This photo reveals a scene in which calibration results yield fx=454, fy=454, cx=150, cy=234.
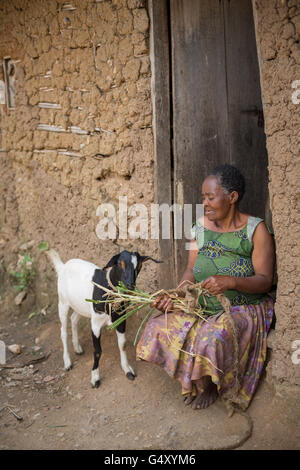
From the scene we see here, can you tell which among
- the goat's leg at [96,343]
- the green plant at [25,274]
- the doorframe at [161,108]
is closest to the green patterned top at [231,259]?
the doorframe at [161,108]

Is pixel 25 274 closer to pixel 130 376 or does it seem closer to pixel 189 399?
pixel 130 376

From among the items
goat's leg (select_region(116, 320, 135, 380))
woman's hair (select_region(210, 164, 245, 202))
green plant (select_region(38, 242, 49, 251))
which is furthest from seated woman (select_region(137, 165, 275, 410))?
green plant (select_region(38, 242, 49, 251))

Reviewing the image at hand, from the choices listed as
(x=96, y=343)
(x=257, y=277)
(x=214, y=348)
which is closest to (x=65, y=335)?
(x=96, y=343)

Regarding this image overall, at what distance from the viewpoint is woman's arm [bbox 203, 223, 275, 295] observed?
10.0 feet

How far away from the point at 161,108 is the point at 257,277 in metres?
1.74

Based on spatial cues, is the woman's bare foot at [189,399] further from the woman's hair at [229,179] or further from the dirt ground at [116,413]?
the woman's hair at [229,179]

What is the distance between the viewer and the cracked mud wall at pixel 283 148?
284cm

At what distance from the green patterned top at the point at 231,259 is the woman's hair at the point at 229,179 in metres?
0.25

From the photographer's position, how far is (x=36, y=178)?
5160 millimetres

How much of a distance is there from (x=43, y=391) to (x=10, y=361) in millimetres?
664

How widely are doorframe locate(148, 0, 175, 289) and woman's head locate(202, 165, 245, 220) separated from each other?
77 cm

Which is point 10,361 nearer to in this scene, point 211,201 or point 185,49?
point 211,201

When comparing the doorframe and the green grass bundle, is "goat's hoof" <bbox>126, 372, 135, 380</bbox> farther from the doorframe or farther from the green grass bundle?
the doorframe

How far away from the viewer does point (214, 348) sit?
292cm
